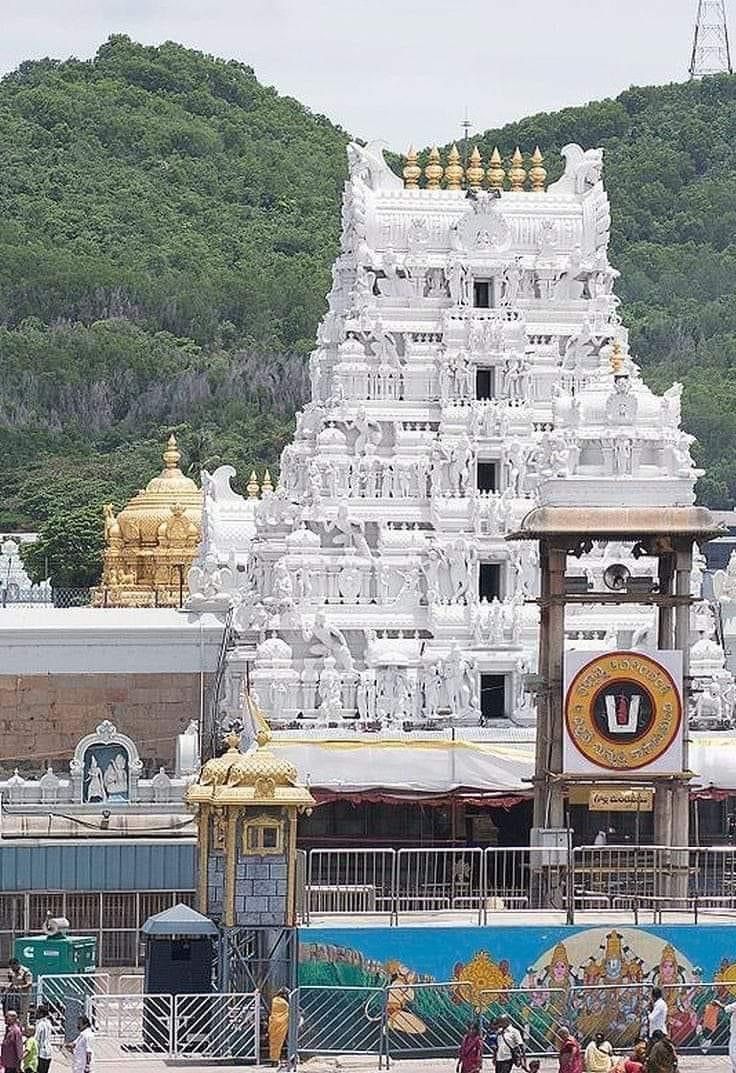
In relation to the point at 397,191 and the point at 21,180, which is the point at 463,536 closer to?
the point at 397,191

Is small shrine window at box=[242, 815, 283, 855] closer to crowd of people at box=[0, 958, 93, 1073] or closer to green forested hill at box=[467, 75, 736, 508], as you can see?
crowd of people at box=[0, 958, 93, 1073]

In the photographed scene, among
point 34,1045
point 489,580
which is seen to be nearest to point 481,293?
point 489,580

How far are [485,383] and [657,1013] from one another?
104 ft

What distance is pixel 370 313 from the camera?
73188 millimetres

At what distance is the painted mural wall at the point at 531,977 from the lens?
1699 inches

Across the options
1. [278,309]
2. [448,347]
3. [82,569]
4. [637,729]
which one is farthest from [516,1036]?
[278,309]

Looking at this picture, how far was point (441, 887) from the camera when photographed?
5200 cm

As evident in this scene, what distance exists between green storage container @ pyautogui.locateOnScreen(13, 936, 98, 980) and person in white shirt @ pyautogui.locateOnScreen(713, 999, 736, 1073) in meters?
9.82

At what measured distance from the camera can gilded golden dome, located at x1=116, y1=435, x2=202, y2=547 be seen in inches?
3873

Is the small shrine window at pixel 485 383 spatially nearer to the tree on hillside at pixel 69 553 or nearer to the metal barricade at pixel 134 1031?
the metal barricade at pixel 134 1031

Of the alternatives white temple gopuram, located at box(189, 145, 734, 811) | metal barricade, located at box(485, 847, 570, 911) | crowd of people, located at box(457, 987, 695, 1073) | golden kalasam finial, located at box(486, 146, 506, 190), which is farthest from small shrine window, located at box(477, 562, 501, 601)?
crowd of people, located at box(457, 987, 695, 1073)

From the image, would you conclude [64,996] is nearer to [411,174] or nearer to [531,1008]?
[531,1008]

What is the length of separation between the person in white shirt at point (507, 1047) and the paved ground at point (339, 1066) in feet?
2.44

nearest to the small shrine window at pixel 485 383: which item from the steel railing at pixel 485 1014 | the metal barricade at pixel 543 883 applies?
the metal barricade at pixel 543 883
